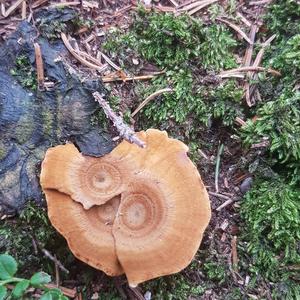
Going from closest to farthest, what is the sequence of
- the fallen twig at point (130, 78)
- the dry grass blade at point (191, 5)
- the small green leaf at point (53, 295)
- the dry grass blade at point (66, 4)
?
the small green leaf at point (53, 295), the fallen twig at point (130, 78), the dry grass blade at point (66, 4), the dry grass blade at point (191, 5)

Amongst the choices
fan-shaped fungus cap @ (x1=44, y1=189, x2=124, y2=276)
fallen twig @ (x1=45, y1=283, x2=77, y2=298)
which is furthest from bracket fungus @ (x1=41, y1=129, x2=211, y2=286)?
fallen twig @ (x1=45, y1=283, x2=77, y2=298)

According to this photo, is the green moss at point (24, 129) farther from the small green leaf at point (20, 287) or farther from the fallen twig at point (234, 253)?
the fallen twig at point (234, 253)

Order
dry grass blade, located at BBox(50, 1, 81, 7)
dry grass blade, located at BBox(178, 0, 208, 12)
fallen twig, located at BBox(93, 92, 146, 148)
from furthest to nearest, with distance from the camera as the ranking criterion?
dry grass blade, located at BBox(178, 0, 208, 12) < dry grass blade, located at BBox(50, 1, 81, 7) < fallen twig, located at BBox(93, 92, 146, 148)

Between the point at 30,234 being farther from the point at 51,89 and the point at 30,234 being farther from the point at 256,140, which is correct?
the point at 256,140

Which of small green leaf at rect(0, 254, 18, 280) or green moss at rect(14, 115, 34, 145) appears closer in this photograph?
small green leaf at rect(0, 254, 18, 280)

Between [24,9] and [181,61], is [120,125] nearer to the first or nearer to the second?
[181,61]

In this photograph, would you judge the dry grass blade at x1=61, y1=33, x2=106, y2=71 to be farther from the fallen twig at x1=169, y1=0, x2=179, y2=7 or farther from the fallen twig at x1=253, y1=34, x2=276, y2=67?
the fallen twig at x1=253, y1=34, x2=276, y2=67

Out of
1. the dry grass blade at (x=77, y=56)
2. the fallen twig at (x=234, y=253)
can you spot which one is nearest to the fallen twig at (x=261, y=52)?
the dry grass blade at (x=77, y=56)
